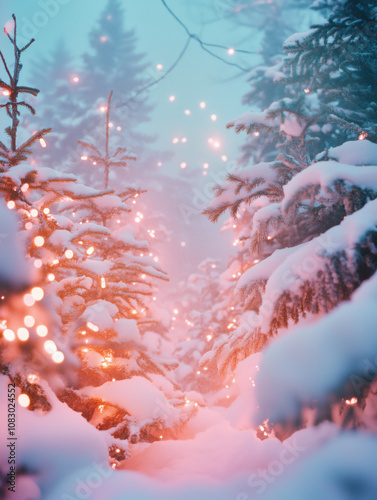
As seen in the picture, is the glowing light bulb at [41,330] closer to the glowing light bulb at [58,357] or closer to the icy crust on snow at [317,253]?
the glowing light bulb at [58,357]

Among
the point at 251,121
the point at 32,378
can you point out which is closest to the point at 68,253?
the point at 32,378

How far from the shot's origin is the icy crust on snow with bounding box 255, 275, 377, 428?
1.38m

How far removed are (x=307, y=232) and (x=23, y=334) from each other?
323 cm

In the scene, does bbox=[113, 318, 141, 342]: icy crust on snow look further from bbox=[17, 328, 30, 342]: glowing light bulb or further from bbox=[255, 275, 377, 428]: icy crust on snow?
bbox=[255, 275, 377, 428]: icy crust on snow

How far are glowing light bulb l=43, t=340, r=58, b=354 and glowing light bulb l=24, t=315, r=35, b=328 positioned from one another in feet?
0.65

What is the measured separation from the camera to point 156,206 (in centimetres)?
3125

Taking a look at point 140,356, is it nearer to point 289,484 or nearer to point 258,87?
point 289,484

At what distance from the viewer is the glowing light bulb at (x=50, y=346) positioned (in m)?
2.25

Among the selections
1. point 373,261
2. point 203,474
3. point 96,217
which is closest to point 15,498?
point 203,474

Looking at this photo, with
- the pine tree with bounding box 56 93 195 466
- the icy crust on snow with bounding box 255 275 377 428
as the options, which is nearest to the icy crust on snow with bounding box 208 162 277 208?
the pine tree with bounding box 56 93 195 466

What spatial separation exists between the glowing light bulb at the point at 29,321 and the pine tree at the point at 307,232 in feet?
6.27

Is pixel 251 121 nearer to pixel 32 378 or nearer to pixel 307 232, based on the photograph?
pixel 307 232

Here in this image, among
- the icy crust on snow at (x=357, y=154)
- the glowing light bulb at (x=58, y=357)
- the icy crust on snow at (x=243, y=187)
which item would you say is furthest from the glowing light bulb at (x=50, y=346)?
the icy crust on snow at (x=357, y=154)

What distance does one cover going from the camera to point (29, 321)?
2197 mm
